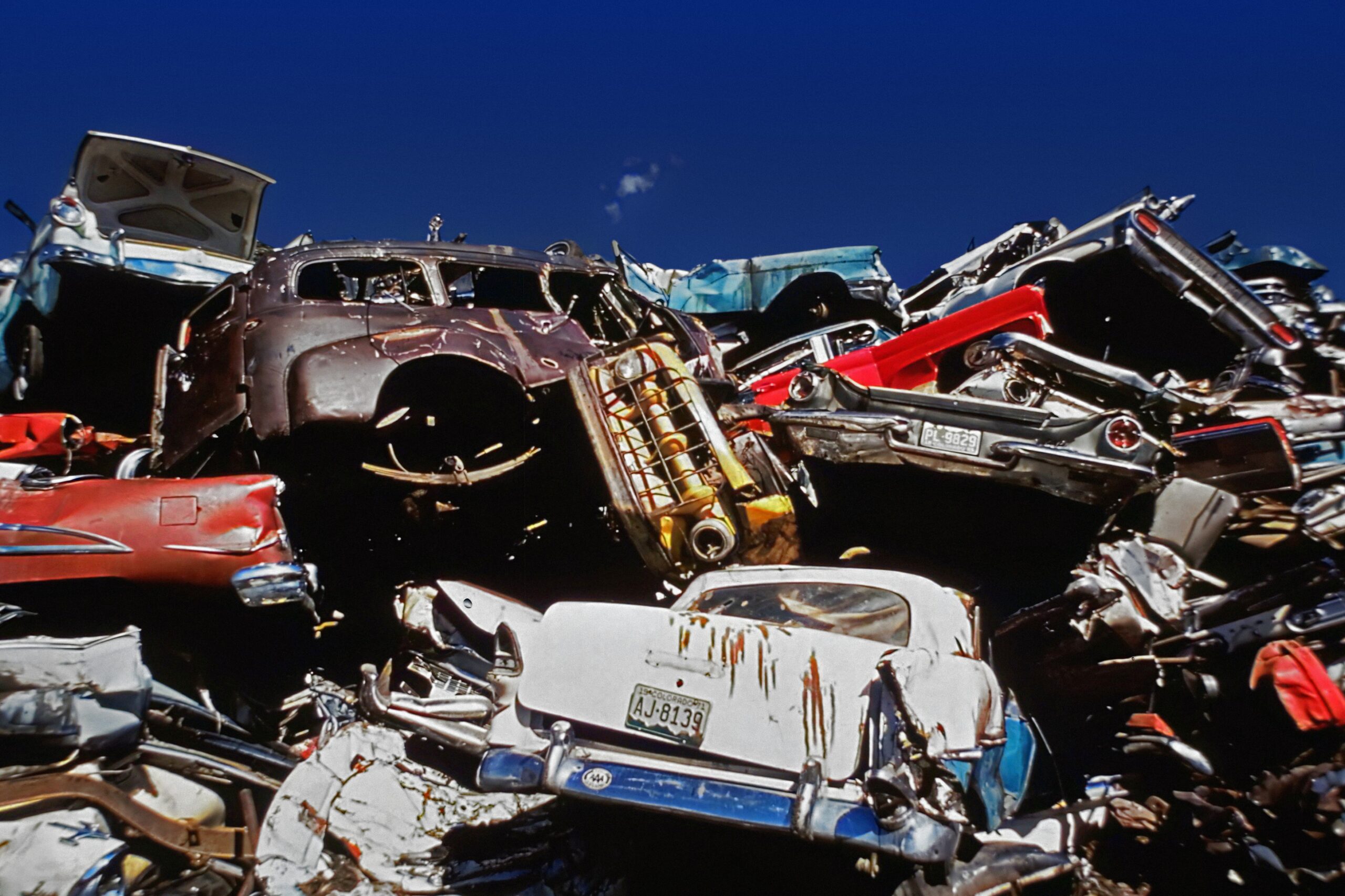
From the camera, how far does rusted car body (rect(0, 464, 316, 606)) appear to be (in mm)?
4141

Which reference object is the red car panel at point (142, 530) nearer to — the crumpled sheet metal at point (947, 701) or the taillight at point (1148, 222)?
the crumpled sheet metal at point (947, 701)

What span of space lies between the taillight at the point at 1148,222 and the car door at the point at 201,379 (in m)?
6.65

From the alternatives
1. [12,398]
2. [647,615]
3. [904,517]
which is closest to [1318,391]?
[904,517]

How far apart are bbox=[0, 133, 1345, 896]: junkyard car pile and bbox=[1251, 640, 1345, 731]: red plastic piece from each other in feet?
0.05

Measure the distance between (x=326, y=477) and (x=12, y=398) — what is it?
4.03 m

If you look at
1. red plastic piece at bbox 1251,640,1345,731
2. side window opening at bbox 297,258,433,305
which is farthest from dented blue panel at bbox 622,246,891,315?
red plastic piece at bbox 1251,640,1345,731

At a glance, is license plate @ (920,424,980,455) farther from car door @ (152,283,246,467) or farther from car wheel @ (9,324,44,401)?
car wheel @ (9,324,44,401)

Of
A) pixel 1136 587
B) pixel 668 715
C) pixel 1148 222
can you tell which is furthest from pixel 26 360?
pixel 1148 222

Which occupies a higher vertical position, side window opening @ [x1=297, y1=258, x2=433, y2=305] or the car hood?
the car hood

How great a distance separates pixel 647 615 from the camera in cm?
346

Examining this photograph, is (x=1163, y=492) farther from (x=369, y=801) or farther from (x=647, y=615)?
(x=369, y=801)

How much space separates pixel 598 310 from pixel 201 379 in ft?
9.24

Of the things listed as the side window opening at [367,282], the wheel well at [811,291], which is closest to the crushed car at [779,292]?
the wheel well at [811,291]

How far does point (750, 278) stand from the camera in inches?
429
